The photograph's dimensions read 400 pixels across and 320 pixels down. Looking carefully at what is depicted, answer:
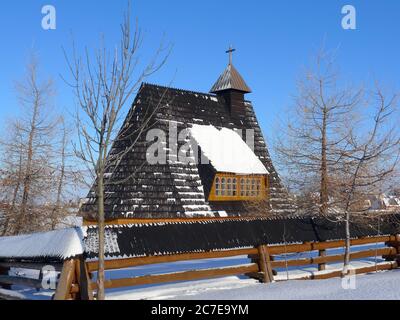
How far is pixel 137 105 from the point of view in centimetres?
1914

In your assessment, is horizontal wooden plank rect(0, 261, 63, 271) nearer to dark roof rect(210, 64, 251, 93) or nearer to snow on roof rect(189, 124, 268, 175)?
snow on roof rect(189, 124, 268, 175)

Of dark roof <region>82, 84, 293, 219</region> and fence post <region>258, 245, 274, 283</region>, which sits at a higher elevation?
dark roof <region>82, 84, 293, 219</region>

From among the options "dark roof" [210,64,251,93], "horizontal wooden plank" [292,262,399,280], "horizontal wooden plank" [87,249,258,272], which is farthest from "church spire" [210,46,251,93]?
"horizontal wooden plank" [87,249,258,272]

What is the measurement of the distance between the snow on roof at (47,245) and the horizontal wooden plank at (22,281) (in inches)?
19.5

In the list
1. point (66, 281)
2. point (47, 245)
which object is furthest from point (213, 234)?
point (47, 245)

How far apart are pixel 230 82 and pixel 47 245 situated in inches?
645

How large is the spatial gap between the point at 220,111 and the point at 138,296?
1454 centimetres

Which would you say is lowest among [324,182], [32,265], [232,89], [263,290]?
[263,290]

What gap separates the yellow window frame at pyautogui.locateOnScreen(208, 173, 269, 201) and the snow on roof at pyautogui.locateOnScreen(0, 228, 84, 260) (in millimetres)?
9865

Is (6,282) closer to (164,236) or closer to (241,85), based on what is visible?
(164,236)

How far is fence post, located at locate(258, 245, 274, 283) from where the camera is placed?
1060 centimetres

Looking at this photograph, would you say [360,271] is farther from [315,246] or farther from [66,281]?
[66,281]

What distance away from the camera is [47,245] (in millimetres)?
8656

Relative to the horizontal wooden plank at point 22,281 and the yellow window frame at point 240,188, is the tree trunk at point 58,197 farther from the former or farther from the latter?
the horizontal wooden plank at point 22,281
